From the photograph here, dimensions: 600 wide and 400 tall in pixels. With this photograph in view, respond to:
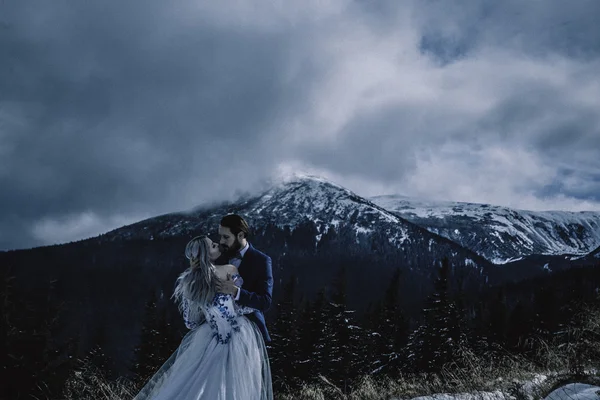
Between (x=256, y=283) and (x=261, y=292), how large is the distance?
5.1 inches

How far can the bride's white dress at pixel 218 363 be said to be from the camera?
15.4 feet

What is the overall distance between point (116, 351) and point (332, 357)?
107399 mm

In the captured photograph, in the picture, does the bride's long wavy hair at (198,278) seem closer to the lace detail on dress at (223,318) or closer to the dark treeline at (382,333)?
the lace detail on dress at (223,318)

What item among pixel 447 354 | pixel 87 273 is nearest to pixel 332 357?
pixel 447 354

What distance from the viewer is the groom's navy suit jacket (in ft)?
16.1

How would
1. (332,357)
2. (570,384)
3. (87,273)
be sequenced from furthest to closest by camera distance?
(87,273) < (332,357) < (570,384)

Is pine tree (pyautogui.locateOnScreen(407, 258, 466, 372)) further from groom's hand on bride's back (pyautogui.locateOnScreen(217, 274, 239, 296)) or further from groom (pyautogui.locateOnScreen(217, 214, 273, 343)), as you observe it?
groom's hand on bride's back (pyautogui.locateOnScreen(217, 274, 239, 296))

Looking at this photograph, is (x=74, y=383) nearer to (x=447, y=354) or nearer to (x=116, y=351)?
(x=447, y=354)

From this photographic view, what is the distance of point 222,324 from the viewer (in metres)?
5.05

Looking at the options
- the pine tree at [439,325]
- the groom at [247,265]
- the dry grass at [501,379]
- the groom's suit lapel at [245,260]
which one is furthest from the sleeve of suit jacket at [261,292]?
the pine tree at [439,325]

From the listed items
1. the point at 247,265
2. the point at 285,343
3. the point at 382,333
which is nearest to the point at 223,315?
the point at 247,265

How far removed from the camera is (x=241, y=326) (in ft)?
16.7

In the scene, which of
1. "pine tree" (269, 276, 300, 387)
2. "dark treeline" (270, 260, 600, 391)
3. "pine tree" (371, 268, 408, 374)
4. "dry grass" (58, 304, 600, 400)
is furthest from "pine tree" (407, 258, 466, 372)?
"dry grass" (58, 304, 600, 400)

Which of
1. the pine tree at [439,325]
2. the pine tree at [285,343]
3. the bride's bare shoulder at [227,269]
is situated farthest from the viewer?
the pine tree at [285,343]
